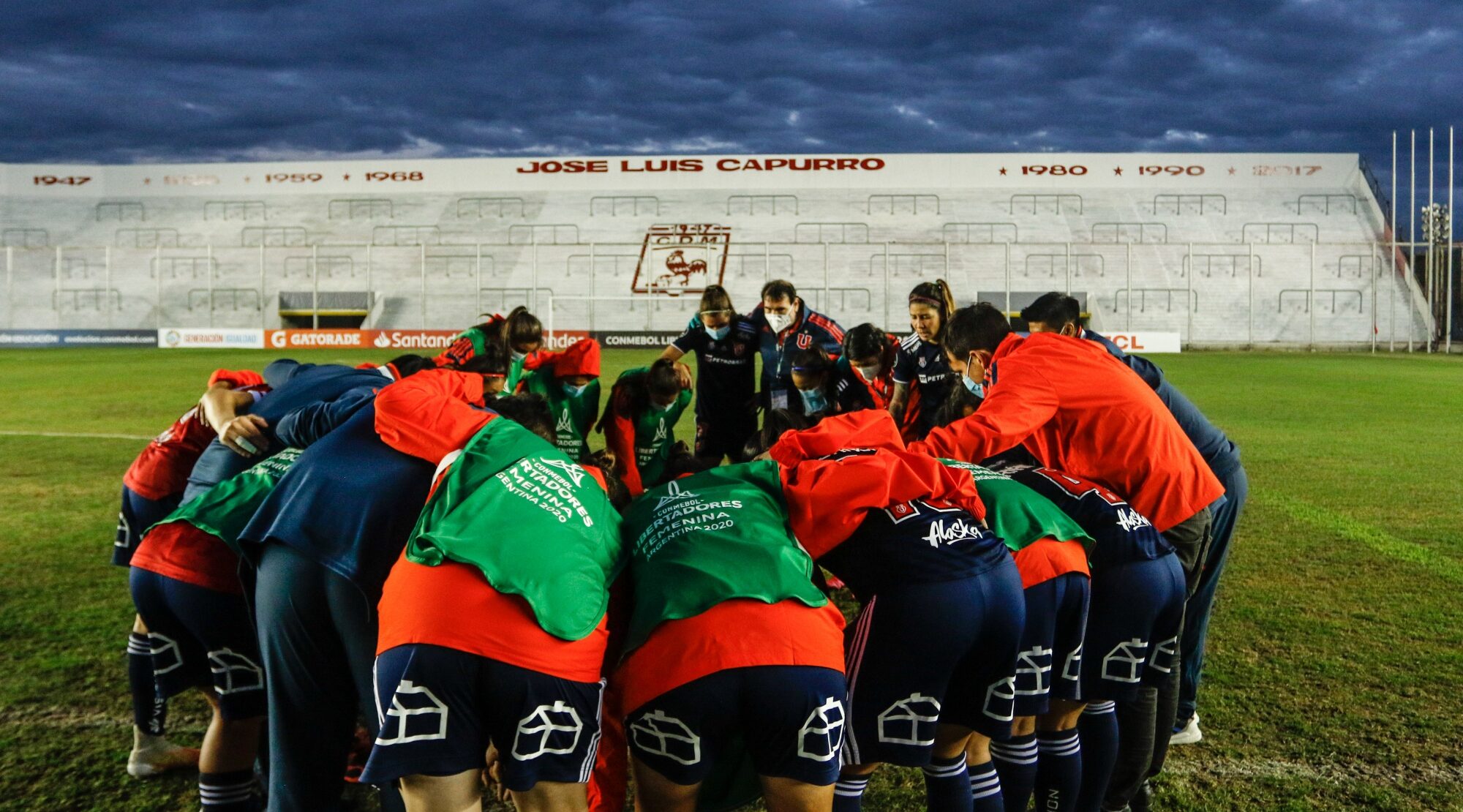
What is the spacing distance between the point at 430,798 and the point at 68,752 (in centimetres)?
256

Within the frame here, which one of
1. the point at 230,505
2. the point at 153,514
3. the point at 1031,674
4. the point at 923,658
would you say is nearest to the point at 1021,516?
the point at 1031,674

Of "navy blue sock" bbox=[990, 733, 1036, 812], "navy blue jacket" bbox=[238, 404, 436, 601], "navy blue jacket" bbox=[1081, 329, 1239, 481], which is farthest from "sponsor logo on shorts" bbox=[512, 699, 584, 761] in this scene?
"navy blue jacket" bbox=[1081, 329, 1239, 481]

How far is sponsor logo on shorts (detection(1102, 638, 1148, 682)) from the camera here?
3.37 meters

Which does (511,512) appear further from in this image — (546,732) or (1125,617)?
(1125,617)

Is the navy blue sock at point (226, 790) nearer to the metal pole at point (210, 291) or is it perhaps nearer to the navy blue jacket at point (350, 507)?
the navy blue jacket at point (350, 507)

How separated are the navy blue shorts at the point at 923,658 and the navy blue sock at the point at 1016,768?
0.43 metres

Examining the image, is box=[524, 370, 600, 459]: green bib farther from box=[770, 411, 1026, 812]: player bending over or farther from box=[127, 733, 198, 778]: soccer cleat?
box=[770, 411, 1026, 812]: player bending over

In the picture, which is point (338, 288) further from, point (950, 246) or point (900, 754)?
point (900, 754)

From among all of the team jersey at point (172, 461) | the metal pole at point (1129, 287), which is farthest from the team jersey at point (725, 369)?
the metal pole at point (1129, 287)

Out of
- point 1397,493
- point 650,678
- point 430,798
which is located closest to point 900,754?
point 650,678

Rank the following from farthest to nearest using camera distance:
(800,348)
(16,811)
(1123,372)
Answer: (800,348) < (1123,372) < (16,811)

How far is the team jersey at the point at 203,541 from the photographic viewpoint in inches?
125

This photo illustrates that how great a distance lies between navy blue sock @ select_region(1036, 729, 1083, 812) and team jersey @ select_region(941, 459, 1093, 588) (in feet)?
2.19

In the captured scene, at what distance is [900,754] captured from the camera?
291 centimetres
